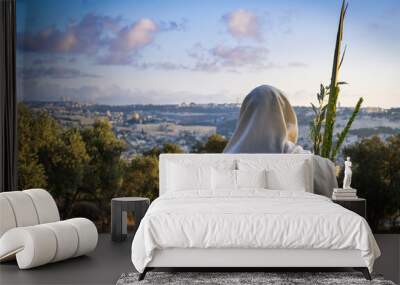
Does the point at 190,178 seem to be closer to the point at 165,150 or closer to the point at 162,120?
the point at 165,150

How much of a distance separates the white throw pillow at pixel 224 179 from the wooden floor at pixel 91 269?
3.73 ft

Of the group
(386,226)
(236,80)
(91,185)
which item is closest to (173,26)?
(236,80)

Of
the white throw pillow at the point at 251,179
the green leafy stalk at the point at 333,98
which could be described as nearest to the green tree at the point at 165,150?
the white throw pillow at the point at 251,179

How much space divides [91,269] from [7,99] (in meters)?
2.58

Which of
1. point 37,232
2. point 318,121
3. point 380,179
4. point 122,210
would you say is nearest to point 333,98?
point 318,121

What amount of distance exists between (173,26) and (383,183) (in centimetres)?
325

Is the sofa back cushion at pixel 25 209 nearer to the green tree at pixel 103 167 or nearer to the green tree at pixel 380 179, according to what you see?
the green tree at pixel 103 167

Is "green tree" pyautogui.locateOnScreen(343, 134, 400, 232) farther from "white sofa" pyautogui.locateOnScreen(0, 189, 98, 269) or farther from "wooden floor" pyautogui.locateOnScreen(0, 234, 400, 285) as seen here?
"white sofa" pyautogui.locateOnScreen(0, 189, 98, 269)

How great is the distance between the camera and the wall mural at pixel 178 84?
26.0 ft

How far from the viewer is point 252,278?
498 cm

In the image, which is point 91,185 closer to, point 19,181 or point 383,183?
point 19,181

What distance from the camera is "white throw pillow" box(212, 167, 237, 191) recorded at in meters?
6.67

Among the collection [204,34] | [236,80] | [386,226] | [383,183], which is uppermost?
[204,34]

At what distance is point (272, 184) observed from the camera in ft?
22.3
